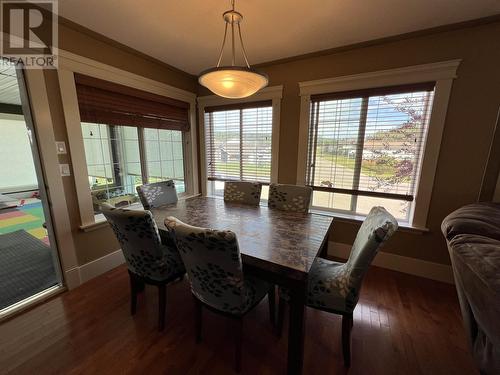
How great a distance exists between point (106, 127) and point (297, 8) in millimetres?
2207

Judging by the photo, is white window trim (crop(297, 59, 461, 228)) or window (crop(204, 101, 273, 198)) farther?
window (crop(204, 101, 273, 198))

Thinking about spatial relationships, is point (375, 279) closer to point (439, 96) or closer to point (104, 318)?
point (439, 96)

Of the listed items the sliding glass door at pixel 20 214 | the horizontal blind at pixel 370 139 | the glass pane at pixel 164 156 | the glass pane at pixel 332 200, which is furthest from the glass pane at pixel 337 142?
the sliding glass door at pixel 20 214

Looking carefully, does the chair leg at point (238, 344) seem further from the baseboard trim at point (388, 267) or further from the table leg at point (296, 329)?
the baseboard trim at point (388, 267)

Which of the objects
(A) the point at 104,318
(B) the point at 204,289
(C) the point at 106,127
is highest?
(C) the point at 106,127

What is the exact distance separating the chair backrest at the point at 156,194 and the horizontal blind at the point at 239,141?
41.2 inches

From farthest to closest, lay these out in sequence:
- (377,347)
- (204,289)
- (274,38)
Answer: (274,38), (377,347), (204,289)

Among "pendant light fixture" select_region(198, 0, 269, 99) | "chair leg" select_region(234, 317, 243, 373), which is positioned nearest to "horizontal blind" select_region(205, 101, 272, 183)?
"pendant light fixture" select_region(198, 0, 269, 99)

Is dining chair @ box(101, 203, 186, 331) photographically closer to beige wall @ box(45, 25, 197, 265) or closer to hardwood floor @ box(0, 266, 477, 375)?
hardwood floor @ box(0, 266, 477, 375)

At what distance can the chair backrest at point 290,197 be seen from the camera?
6.81 feet

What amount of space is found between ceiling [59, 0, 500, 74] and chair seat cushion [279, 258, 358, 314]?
6.28ft

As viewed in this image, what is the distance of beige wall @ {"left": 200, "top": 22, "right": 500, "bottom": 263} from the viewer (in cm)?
177

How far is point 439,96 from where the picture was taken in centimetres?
191

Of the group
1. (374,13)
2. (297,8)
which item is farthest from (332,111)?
(297,8)
